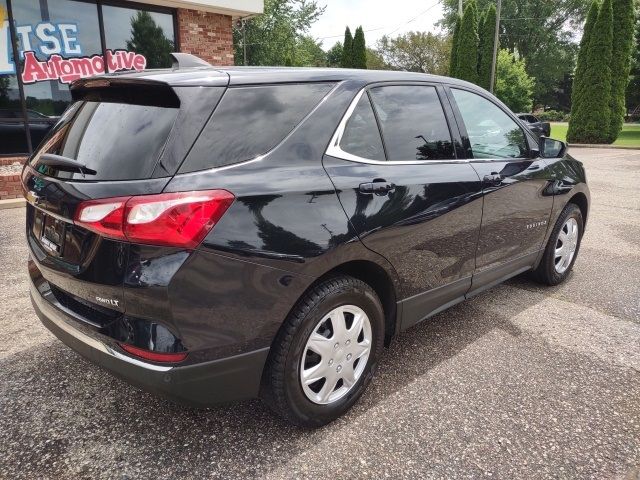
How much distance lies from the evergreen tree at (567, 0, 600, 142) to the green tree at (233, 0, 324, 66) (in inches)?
509

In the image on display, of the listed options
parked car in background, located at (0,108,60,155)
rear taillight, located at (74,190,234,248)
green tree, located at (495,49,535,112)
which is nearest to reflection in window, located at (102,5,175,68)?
parked car in background, located at (0,108,60,155)

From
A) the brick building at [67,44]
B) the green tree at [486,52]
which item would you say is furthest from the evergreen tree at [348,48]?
the brick building at [67,44]

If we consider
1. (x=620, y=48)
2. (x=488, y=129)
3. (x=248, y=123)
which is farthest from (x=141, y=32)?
(x=620, y=48)

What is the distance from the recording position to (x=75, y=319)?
2.08 meters

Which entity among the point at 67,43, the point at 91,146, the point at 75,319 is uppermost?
the point at 67,43

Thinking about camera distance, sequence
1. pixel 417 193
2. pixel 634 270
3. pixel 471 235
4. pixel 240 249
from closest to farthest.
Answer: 1. pixel 240 249
2. pixel 417 193
3. pixel 471 235
4. pixel 634 270

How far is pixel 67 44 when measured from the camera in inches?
364

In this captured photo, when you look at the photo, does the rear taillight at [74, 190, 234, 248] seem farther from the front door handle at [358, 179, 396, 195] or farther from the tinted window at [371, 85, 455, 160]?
the tinted window at [371, 85, 455, 160]

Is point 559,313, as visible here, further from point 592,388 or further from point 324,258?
point 324,258

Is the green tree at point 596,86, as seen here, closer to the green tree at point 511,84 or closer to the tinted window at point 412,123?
the green tree at point 511,84

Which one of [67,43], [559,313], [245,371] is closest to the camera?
[245,371]

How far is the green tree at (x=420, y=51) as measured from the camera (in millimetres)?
42844

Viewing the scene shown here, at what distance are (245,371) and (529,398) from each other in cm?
157

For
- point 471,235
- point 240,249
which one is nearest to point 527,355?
point 471,235
